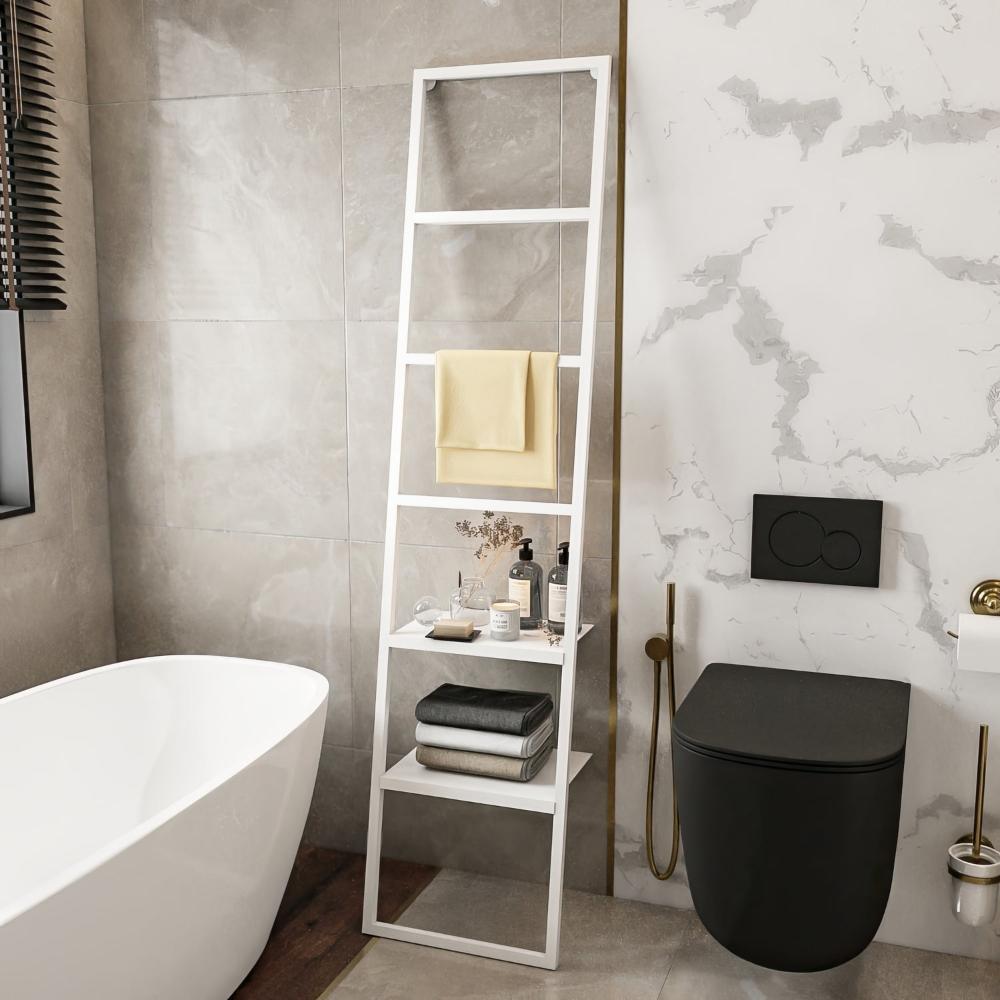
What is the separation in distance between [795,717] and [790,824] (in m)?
0.23

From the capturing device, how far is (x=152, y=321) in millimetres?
2785

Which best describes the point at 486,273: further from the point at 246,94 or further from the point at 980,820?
the point at 980,820

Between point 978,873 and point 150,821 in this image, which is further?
point 978,873

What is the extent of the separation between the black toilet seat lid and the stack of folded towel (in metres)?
0.38

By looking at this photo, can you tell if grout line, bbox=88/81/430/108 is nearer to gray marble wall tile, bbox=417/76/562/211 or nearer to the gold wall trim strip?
gray marble wall tile, bbox=417/76/562/211

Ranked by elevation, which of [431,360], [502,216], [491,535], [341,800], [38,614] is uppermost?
[502,216]

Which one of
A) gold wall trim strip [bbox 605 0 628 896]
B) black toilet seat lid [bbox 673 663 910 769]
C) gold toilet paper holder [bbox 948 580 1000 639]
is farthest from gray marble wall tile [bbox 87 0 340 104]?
gold toilet paper holder [bbox 948 580 1000 639]

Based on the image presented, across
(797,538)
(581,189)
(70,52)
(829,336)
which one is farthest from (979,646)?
(70,52)

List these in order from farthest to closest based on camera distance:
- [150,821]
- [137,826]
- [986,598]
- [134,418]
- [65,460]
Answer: [134,418] → [65,460] → [986,598] → [137,826] → [150,821]

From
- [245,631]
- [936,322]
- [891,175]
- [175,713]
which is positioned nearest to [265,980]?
[175,713]

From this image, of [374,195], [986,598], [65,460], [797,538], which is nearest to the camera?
[986,598]

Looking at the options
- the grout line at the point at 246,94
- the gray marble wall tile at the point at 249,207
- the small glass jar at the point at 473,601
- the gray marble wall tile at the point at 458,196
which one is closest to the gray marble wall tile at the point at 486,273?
the gray marble wall tile at the point at 458,196

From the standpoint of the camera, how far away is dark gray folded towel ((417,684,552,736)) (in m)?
2.28

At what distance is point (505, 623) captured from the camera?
2.31 m
